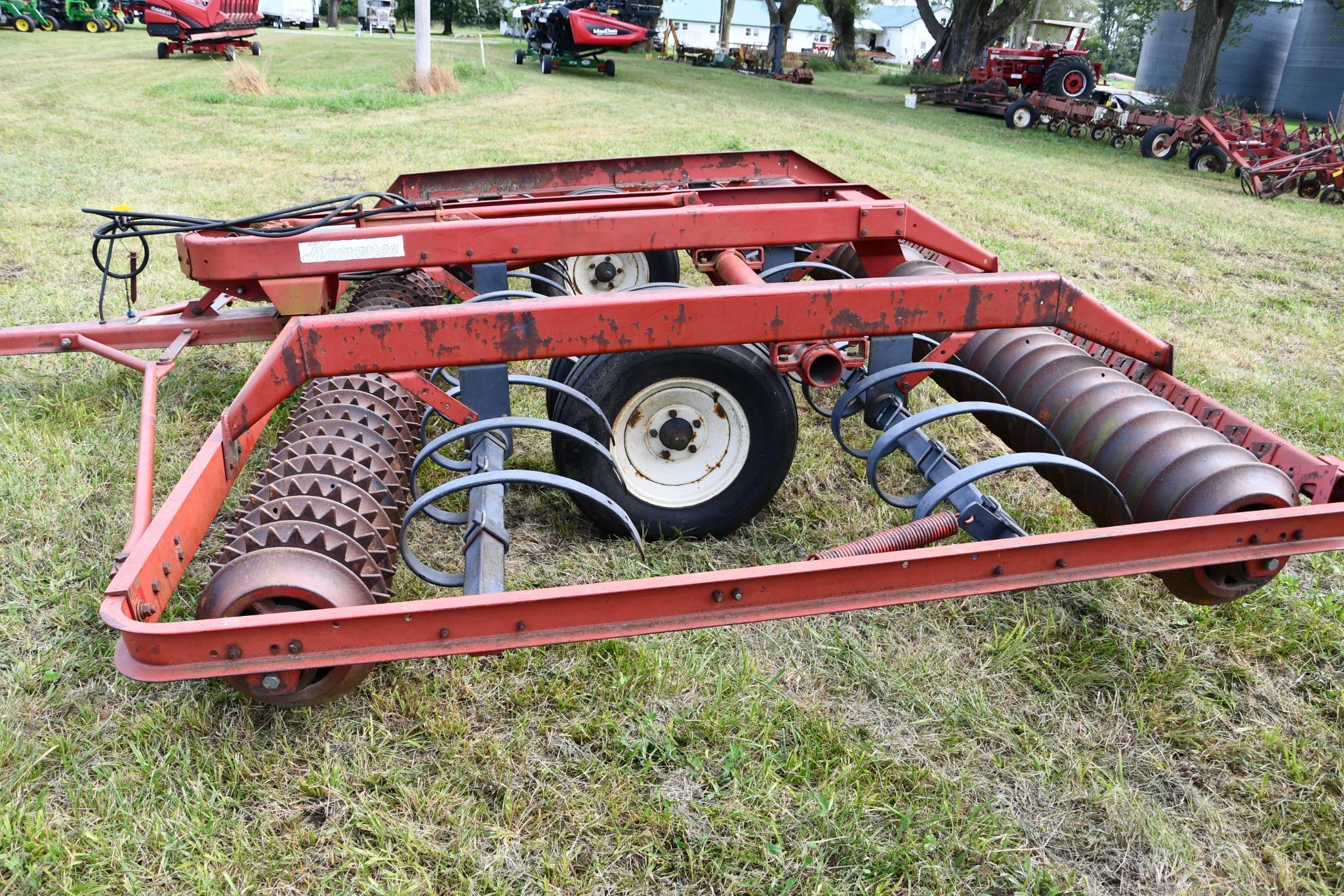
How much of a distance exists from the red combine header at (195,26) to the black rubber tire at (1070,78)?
56.4 feet

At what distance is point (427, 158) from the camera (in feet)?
31.6

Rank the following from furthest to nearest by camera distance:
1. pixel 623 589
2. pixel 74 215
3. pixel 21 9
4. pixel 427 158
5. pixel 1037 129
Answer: pixel 21 9
pixel 1037 129
pixel 427 158
pixel 74 215
pixel 623 589

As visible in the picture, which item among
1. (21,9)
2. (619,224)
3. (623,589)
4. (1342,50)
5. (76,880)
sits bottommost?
(76,880)

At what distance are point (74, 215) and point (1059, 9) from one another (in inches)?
3369

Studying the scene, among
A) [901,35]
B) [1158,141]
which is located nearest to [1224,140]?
[1158,141]

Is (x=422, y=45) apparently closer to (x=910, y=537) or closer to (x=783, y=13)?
(x=910, y=537)

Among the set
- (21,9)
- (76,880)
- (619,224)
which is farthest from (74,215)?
(21,9)

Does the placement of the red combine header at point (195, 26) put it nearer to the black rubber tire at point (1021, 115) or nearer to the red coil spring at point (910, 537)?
the black rubber tire at point (1021, 115)

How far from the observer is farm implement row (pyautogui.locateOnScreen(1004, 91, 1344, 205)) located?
11.0m

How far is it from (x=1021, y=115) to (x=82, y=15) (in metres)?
25.8

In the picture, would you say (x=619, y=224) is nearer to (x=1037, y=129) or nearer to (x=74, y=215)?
(x=74, y=215)

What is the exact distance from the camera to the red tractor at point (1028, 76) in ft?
59.3

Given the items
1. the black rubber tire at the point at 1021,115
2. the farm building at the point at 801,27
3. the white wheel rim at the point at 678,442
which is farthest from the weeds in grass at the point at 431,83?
the farm building at the point at 801,27

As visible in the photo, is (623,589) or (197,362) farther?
(197,362)
